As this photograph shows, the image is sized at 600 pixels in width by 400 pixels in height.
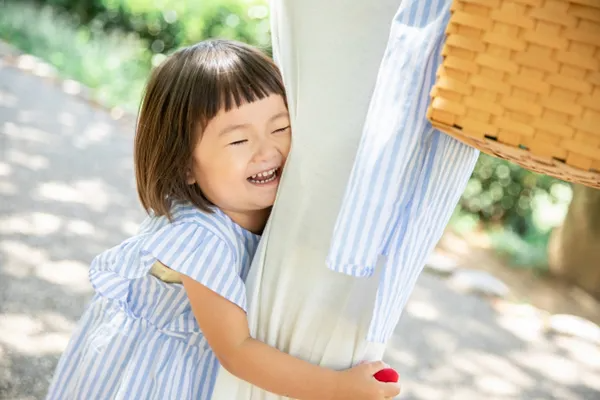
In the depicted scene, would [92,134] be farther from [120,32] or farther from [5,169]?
[120,32]

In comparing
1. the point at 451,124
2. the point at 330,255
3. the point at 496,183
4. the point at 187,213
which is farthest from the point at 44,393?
the point at 496,183

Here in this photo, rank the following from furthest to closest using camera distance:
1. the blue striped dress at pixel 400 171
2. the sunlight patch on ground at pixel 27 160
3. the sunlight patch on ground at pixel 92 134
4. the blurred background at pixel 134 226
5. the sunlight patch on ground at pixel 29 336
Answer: the sunlight patch on ground at pixel 92 134
the sunlight patch on ground at pixel 27 160
the blurred background at pixel 134 226
the sunlight patch on ground at pixel 29 336
the blue striped dress at pixel 400 171

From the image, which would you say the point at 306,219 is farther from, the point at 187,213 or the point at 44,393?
the point at 44,393

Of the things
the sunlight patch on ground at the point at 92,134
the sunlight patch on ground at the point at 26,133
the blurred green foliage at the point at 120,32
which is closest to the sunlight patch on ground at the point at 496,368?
the sunlight patch on ground at the point at 92,134

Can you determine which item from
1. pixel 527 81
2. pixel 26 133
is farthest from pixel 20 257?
pixel 527 81

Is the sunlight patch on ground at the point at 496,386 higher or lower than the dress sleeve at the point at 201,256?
lower

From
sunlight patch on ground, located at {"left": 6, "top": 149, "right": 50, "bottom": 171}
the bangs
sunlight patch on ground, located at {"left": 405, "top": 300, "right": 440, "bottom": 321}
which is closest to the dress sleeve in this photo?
the bangs

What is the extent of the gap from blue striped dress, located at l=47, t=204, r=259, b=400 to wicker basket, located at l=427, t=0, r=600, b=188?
2.94ft

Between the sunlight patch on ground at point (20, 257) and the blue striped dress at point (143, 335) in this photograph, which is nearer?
the blue striped dress at point (143, 335)

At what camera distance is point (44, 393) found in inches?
111

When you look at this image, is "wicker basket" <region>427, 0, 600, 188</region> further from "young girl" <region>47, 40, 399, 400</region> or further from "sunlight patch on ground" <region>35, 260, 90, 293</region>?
"sunlight patch on ground" <region>35, 260, 90, 293</region>

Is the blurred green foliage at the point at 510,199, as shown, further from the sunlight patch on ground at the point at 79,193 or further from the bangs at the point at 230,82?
the bangs at the point at 230,82

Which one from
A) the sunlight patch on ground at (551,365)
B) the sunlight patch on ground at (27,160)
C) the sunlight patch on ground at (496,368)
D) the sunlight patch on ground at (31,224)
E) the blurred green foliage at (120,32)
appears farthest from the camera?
the blurred green foliage at (120,32)

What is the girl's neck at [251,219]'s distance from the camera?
2.00m
